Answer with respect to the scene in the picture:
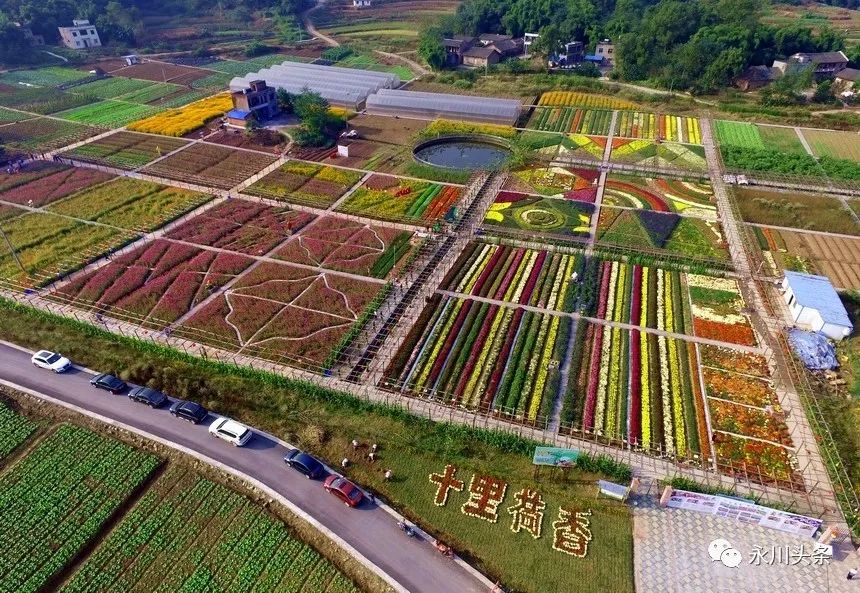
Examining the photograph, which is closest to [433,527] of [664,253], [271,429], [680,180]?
[271,429]

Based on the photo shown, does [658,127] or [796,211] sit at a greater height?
[658,127]

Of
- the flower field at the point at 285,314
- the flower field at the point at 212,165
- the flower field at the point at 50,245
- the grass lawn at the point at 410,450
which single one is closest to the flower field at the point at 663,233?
the flower field at the point at 285,314

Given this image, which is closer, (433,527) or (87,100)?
(433,527)

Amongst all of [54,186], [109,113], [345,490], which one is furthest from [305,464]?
[109,113]

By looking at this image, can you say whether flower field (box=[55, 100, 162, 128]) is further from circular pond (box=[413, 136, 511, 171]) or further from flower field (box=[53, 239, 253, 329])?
circular pond (box=[413, 136, 511, 171])

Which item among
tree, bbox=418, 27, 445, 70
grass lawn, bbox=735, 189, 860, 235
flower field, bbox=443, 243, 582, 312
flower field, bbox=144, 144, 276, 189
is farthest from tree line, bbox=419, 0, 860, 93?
flower field, bbox=443, 243, 582, 312

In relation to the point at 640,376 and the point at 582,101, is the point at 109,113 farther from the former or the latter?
the point at 640,376

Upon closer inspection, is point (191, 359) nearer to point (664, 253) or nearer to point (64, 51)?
point (664, 253)
